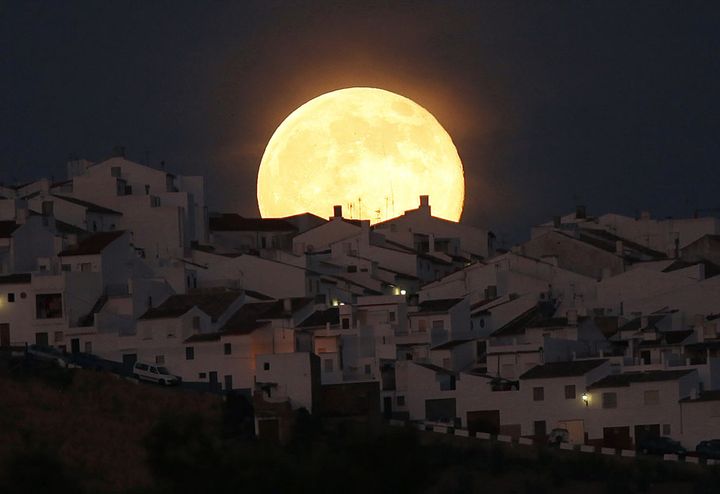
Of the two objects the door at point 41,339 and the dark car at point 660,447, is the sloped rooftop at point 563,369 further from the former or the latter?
the door at point 41,339

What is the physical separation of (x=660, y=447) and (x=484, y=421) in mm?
5135

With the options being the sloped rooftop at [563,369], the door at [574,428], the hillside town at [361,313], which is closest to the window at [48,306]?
the hillside town at [361,313]

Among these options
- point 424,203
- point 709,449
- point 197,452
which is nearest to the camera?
point 197,452

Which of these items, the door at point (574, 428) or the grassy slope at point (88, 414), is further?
the door at point (574, 428)

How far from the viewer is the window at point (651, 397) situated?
76000 mm

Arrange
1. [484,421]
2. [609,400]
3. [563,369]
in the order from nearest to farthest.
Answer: [609,400] → [484,421] → [563,369]

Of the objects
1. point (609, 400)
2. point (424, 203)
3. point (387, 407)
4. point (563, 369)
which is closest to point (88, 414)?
point (387, 407)

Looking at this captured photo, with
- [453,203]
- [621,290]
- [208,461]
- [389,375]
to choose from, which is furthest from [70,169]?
[208,461]

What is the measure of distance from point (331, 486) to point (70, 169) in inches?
2343

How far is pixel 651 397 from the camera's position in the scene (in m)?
76.1

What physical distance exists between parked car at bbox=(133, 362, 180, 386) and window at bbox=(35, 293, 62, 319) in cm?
438

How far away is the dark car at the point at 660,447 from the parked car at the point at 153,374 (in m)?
13.0

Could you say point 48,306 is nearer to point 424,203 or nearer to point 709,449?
point 709,449

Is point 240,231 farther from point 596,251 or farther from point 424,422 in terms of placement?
point 424,422
